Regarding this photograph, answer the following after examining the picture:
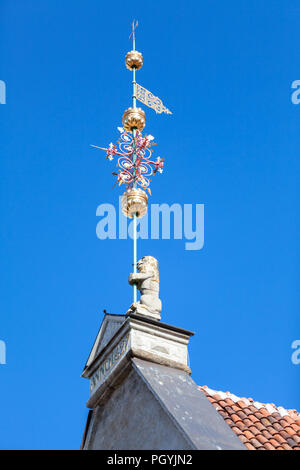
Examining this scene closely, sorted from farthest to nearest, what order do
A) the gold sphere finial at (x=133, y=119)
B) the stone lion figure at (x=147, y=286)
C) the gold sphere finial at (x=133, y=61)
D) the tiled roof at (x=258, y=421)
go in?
1. the gold sphere finial at (x=133, y=61)
2. the gold sphere finial at (x=133, y=119)
3. the stone lion figure at (x=147, y=286)
4. the tiled roof at (x=258, y=421)

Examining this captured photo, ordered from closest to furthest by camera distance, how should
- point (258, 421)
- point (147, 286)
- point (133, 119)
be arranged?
1. point (258, 421)
2. point (147, 286)
3. point (133, 119)

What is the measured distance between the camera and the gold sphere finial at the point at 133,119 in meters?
16.3

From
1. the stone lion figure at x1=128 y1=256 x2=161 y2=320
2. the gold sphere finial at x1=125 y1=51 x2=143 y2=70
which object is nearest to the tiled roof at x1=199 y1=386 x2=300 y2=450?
the stone lion figure at x1=128 y1=256 x2=161 y2=320

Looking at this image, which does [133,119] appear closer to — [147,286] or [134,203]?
[134,203]

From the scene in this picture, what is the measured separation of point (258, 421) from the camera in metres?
13.3

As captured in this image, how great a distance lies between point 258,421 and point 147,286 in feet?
9.26

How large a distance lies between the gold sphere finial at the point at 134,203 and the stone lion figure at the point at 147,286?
105 cm

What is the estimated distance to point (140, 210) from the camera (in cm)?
1483

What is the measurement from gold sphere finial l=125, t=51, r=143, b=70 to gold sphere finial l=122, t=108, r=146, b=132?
143 cm

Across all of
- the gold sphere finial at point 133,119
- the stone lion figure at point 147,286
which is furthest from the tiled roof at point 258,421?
the gold sphere finial at point 133,119

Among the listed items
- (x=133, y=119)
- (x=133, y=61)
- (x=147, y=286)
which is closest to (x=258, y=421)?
(x=147, y=286)

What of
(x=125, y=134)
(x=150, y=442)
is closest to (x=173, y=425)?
(x=150, y=442)

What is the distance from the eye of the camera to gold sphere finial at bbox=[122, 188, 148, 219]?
48.5ft

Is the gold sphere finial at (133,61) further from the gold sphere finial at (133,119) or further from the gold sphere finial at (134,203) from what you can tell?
the gold sphere finial at (134,203)
